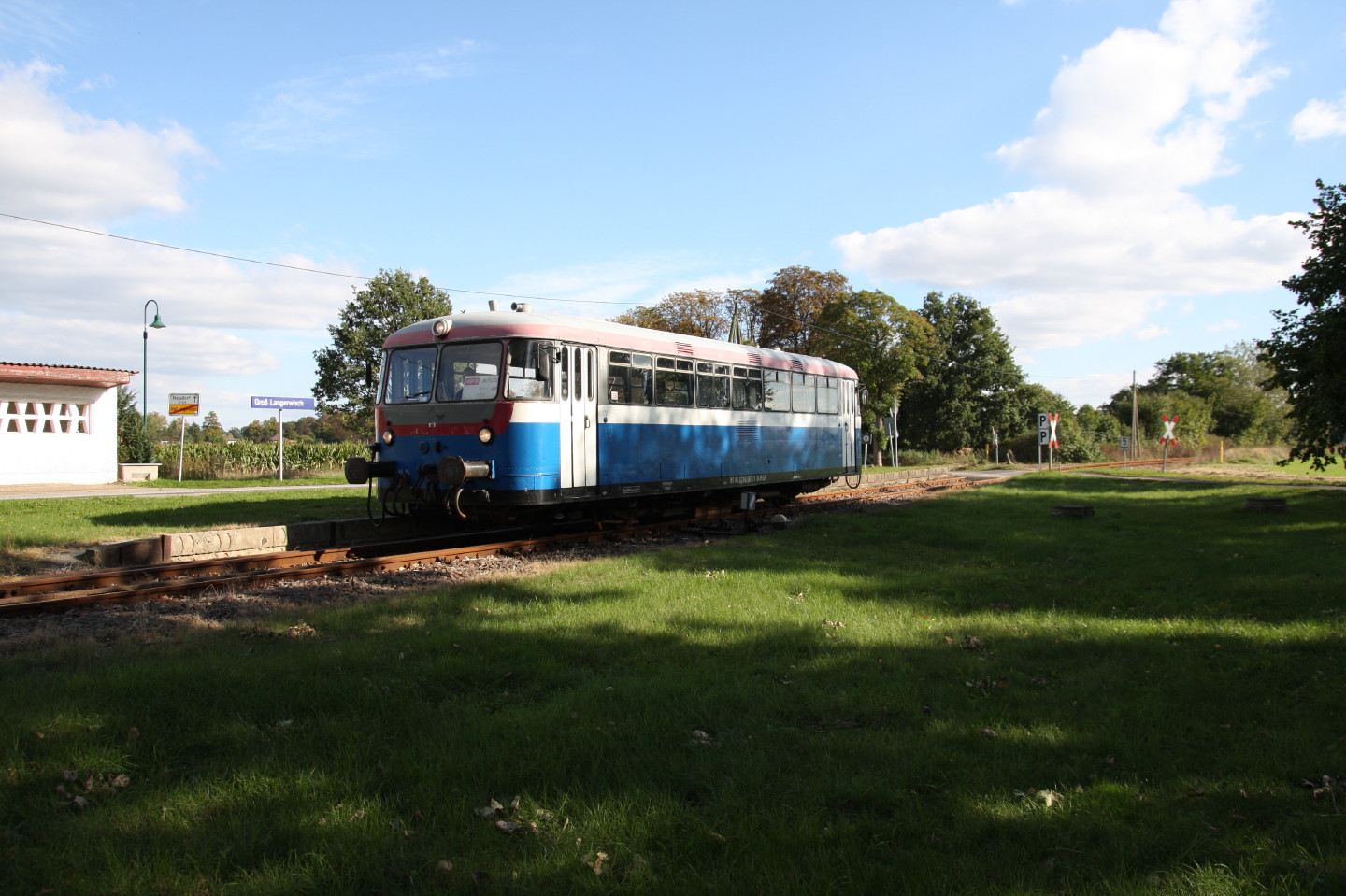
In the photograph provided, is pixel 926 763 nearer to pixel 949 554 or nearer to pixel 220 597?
pixel 220 597

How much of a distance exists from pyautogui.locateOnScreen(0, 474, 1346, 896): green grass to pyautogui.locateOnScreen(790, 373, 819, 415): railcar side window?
975cm

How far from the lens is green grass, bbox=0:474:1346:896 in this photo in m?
3.23

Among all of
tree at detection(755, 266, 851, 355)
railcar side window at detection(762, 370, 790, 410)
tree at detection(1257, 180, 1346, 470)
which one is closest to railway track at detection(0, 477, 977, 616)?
railcar side window at detection(762, 370, 790, 410)

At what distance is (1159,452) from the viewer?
56656mm

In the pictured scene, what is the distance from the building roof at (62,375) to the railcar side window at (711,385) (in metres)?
20.7

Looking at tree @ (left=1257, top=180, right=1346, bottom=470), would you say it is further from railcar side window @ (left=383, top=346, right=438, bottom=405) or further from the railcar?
railcar side window @ (left=383, top=346, right=438, bottom=405)

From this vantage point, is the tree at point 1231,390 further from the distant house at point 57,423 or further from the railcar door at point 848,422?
the distant house at point 57,423

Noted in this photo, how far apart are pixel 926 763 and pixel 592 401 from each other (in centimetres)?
871

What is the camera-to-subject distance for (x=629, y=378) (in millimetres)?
12945

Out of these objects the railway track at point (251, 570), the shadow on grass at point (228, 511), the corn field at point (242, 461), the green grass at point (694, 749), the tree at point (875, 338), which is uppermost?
the tree at point (875, 338)

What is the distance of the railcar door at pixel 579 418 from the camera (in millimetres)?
11766

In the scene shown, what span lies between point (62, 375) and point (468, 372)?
20240 millimetres

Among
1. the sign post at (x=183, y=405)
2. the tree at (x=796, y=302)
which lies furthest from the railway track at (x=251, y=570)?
the tree at (x=796, y=302)

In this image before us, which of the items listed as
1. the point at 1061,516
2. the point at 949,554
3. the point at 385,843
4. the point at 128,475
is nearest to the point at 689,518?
the point at 949,554
